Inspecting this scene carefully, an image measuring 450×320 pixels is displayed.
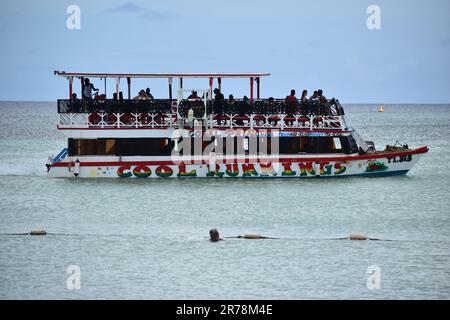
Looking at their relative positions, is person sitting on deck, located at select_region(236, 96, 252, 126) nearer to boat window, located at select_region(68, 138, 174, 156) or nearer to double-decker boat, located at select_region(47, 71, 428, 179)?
double-decker boat, located at select_region(47, 71, 428, 179)

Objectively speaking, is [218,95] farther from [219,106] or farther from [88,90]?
[88,90]

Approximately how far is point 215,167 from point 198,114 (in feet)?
8.04

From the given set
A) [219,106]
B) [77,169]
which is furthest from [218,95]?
[77,169]

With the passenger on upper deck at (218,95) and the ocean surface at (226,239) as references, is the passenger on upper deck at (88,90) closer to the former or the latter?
the ocean surface at (226,239)

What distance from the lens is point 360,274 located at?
30484mm

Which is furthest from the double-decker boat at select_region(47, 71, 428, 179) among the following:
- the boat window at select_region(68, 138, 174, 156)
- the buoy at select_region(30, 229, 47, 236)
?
the buoy at select_region(30, 229, 47, 236)

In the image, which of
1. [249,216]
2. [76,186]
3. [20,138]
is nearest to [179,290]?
[249,216]

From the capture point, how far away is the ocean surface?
29156mm

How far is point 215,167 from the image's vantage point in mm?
46312

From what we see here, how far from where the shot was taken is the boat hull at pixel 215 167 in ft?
152

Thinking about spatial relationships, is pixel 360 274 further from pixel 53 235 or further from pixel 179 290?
pixel 53 235

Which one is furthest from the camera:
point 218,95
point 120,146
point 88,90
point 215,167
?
point 88,90
